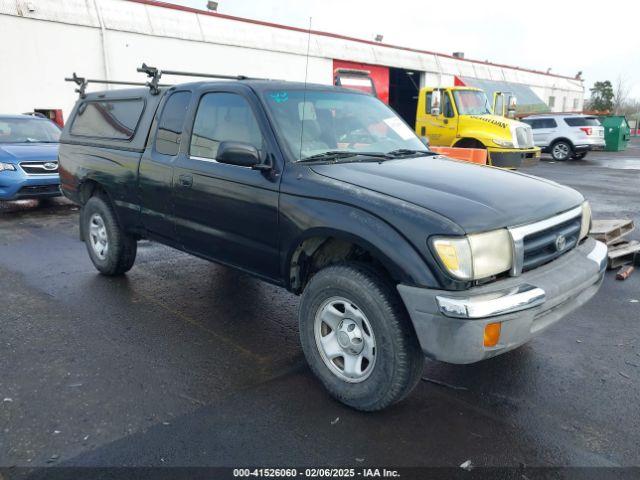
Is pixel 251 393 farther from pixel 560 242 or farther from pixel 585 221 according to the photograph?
pixel 585 221

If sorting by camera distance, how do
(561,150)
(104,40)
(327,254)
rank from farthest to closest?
(561,150)
(104,40)
(327,254)

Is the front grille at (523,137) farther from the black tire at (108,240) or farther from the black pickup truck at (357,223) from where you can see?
the black tire at (108,240)

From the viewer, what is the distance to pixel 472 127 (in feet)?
41.6

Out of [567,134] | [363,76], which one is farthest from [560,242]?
[567,134]

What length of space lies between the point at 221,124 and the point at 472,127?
32.9 feet

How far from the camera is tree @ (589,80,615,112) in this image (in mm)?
62438

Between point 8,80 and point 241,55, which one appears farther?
point 241,55

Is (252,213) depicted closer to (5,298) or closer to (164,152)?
(164,152)

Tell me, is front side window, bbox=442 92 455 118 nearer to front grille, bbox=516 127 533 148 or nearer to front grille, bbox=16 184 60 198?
front grille, bbox=516 127 533 148

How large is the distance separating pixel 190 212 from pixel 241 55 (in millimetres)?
18621

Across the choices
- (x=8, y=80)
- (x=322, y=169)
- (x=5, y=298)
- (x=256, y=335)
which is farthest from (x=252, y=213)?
(x=8, y=80)

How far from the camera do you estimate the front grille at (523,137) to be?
12626 mm

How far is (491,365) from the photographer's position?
3586mm

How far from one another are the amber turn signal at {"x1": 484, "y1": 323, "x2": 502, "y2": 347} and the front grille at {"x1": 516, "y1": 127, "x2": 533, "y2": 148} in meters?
11.0
